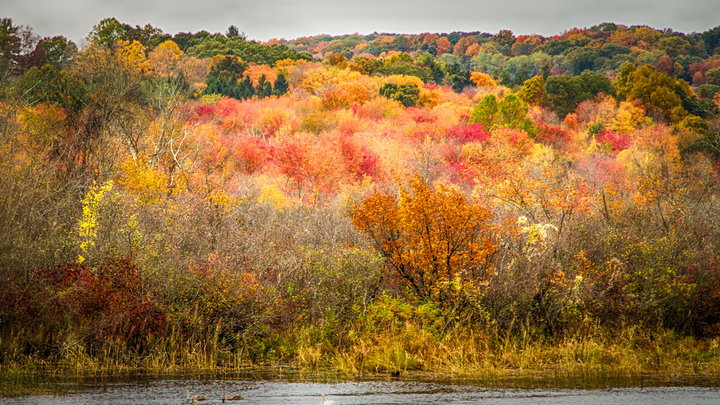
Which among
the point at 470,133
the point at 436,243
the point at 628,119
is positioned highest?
the point at 628,119

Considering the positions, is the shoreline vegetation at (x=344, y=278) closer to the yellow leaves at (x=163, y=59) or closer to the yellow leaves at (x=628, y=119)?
the yellow leaves at (x=163, y=59)

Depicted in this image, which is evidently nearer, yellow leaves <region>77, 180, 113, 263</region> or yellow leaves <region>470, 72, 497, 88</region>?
yellow leaves <region>77, 180, 113, 263</region>

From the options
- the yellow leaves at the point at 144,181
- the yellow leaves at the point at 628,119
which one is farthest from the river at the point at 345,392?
the yellow leaves at the point at 628,119

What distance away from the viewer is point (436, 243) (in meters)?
22.1

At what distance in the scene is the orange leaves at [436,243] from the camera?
869 inches

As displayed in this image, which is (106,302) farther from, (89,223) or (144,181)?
(144,181)

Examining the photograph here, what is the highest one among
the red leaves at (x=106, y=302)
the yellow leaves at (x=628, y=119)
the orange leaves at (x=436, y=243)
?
the yellow leaves at (x=628, y=119)

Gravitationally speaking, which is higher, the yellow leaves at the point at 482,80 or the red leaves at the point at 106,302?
the yellow leaves at the point at 482,80

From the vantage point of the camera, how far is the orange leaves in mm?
22062

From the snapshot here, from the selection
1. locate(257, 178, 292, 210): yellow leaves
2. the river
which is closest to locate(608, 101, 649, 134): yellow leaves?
locate(257, 178, 292, 210): yellow leaves

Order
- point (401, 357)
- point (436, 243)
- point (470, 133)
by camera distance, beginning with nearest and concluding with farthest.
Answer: point (401, 357)
point (436, 243)
point (470, 133)

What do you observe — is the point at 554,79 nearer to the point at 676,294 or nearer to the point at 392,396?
the point at 676,294

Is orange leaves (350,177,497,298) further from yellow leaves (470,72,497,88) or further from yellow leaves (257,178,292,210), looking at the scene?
yellow leaves (470,72,497,88)

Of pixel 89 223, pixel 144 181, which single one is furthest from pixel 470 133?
pixel 89 223
